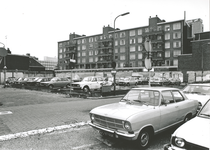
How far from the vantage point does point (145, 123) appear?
441 cm

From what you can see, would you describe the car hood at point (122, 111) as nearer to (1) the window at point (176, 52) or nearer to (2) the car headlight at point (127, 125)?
(2) the car headlight at point (127, 125)

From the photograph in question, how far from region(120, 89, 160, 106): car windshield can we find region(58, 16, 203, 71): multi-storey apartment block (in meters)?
43.8

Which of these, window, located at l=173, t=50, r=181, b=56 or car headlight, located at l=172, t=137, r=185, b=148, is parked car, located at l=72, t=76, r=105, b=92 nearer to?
car headlight, located at l=172, t=137, r=185, b=148

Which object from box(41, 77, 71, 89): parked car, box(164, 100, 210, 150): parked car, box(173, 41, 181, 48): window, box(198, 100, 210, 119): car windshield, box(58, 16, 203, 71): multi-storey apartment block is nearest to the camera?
box(164, 100, 210, 150): parked car

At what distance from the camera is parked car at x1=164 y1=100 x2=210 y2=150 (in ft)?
9.89

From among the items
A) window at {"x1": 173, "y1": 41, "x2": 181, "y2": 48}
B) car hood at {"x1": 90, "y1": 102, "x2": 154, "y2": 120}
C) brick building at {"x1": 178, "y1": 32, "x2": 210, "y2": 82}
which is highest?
window at {"x1": 173, "y1": 41, "x2": 181, "y2": 48}

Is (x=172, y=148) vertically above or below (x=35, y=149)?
above

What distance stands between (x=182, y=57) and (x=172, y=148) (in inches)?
2072

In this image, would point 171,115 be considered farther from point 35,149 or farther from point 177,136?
point 35,149

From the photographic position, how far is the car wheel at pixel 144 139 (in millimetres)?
4312

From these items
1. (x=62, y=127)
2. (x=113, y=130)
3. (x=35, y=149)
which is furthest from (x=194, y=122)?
(x=62, y=127)

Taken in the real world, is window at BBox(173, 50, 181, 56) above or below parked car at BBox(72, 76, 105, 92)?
above


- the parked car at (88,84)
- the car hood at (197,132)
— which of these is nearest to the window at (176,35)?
the parked car at (88,84)

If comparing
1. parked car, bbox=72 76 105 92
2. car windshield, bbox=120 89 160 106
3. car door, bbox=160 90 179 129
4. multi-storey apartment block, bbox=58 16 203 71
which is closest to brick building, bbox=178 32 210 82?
multi-storey apartment block, bbox=58 16 203 71
